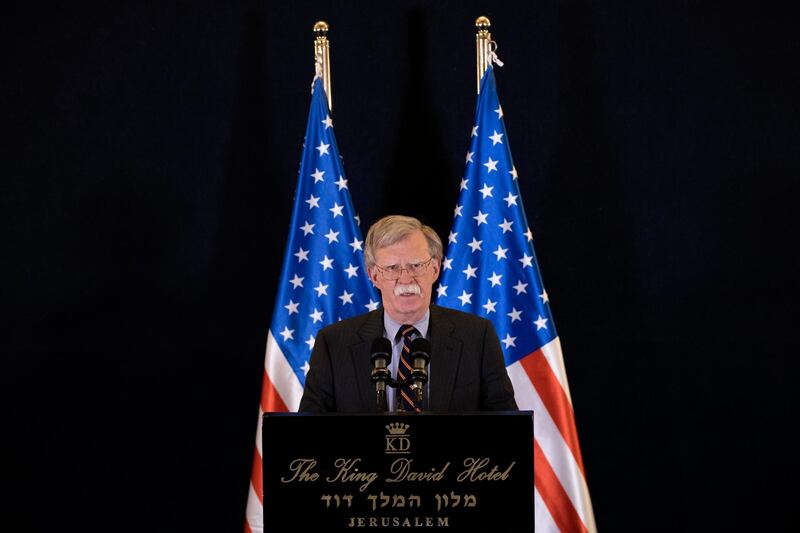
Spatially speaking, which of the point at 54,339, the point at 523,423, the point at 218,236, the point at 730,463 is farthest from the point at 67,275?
the point at 730,463

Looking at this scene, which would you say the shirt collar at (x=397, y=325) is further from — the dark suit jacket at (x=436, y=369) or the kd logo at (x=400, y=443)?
the kd logo at (x=400, y=443)

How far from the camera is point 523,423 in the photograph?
6.75 feet

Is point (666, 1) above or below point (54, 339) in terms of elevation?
above

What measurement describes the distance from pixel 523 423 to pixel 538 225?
193 centimetres

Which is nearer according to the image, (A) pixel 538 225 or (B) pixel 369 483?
(B) pixel 369 483

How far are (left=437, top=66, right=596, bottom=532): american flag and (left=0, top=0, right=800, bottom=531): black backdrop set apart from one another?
1.13 feet

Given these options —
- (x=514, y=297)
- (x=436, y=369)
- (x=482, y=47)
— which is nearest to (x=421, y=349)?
(x=436, y=369)

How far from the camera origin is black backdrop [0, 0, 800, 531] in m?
3.83

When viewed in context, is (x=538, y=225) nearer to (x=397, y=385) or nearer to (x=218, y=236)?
(x=218, y=236)

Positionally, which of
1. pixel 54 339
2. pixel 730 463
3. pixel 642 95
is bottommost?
pixel 730 463

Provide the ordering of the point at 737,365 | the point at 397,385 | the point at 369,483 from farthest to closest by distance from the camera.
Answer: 1. the point at 737,365
2. the point at 397,385
3. the point at 369,483

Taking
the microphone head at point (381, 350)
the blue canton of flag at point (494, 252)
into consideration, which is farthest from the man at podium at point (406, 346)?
the blue canton of flag at point (494, 252)

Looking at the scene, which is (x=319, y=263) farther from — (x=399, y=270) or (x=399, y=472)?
(x=399, y=472)

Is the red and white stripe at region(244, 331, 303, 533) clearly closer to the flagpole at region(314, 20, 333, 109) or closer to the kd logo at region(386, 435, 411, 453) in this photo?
the flagpole at region(314, 20, 333, 109)
